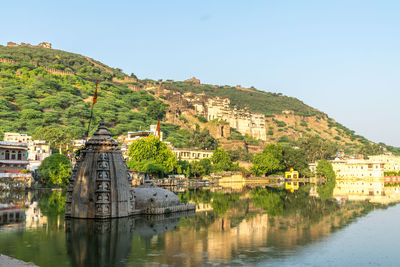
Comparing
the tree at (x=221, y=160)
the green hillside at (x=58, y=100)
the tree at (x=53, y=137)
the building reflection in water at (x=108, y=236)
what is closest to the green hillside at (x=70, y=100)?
the green hillside at (x=58, y=100)

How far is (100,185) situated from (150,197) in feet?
20.0

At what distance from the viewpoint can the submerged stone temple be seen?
3133 centimetres

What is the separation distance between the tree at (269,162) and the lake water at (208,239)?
2539 inches

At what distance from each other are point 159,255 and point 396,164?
133675 mm

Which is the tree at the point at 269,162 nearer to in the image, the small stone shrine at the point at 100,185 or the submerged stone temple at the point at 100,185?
the submerged stone temple at the point at 100,185

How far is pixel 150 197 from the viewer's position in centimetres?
3625

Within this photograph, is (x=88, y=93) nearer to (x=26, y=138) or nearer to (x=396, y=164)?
(x=26, y=138)

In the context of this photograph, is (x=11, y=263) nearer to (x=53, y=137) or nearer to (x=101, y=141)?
(x=101, y=141)

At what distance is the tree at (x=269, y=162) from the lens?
106 m

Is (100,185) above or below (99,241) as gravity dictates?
above


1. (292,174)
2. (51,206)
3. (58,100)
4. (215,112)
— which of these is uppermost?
(215,112)

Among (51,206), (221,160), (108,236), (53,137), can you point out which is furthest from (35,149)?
(108,236)

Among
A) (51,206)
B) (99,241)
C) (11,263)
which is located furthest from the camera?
(51,206)

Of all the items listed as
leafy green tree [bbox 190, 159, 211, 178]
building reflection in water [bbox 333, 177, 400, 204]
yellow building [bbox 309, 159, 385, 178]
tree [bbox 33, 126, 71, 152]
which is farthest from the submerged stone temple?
yellow building [bbox 309, 159, 385, 178]
